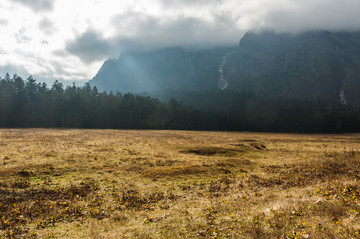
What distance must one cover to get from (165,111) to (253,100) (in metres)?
84.9

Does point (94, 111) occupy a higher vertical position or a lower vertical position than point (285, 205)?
higher

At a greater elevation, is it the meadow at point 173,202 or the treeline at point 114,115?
the treeline at point 114,115

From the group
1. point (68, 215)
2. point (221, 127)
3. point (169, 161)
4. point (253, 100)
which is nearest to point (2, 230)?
point (68, 215)

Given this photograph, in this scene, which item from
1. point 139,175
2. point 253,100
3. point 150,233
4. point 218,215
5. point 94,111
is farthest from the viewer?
point 253,100

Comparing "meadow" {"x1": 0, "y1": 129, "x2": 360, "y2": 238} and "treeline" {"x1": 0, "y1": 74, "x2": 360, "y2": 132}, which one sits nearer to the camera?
"meadow" {"x1": 0, "y1": 129, "x2": 360, "y2": 238}

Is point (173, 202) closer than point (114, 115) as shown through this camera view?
Yes

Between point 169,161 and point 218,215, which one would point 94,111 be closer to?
point 169,161

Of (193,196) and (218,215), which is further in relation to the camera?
(193,196)

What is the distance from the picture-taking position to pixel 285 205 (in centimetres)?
1134

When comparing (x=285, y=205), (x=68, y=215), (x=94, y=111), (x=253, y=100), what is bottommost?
(x=68, y=215)

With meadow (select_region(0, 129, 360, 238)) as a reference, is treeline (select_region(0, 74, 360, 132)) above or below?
above

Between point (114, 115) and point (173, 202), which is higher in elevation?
point (114, 115)

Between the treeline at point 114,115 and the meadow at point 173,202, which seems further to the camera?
the treeline at point 114,115

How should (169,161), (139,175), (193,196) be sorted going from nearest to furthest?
1. (193,196)
2. (139,175)
3. (169,161)
